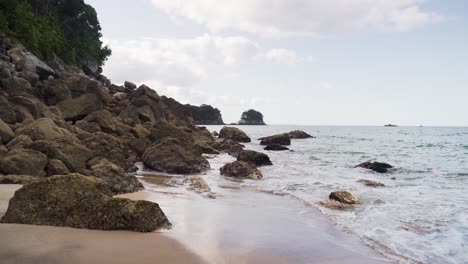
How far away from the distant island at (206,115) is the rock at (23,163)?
109033mm

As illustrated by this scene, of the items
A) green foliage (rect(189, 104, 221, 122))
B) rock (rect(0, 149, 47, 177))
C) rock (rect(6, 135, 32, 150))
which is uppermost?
green foliage (rect(189, 104, 221, 122))

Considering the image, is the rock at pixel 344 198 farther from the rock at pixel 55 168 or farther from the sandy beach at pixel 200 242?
the rock at pixel 55 168

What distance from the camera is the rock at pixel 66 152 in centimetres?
855

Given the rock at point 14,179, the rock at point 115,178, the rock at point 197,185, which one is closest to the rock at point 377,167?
the rock at point 197,185

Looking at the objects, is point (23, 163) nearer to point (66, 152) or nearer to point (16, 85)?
point (66, 152)

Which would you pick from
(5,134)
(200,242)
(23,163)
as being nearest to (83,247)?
(200,242)

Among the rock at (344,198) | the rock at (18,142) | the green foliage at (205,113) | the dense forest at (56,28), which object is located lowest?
the rock at (344,198)

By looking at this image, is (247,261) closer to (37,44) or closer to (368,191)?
(368,191)

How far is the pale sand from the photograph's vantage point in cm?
377

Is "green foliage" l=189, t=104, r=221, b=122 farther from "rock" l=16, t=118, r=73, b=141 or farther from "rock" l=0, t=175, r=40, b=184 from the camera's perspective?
"rock" l=0, t=175, r=40, b=184

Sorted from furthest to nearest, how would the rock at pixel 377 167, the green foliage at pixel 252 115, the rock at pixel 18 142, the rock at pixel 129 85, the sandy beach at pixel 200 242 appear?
the green foliage at pixel 252 115 → the rock at pixel 129 85 → the rock at pixel 377 167 → the rock at pixel 18 142 → the sandy beach at pixel 200 242

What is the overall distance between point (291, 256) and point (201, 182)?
5.57 m

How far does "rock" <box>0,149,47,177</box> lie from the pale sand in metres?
3.41

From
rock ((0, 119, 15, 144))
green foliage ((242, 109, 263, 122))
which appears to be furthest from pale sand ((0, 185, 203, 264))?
green foliage ((242, 109, 263, 122))
